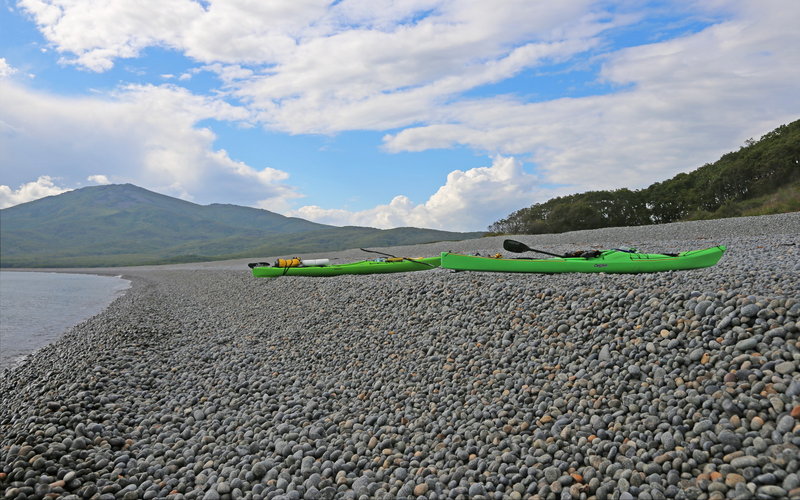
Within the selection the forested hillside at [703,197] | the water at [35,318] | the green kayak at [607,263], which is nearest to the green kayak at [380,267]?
the green kayak at [607,263]

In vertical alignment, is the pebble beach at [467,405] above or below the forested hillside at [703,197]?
below

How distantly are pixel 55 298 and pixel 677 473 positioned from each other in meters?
32.5

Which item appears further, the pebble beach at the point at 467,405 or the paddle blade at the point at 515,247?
the paddle blade at the point at 515,247

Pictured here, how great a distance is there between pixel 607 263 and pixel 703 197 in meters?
31.3

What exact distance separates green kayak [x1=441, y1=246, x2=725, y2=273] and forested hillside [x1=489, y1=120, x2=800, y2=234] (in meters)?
20.0

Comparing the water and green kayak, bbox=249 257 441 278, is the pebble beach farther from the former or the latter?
green kayak, bbox=249 257 441 278

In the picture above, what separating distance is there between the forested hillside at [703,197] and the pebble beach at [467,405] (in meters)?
24.6

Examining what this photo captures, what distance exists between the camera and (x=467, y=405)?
510 centimetres

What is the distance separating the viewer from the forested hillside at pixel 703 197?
2909cm

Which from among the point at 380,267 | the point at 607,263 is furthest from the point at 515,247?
the point at 380,267

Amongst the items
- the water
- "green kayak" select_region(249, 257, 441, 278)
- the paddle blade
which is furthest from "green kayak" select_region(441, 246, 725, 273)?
the water

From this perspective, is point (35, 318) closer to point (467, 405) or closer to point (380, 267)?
point (380, 267)

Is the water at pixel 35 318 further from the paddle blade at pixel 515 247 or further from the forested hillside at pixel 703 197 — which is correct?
the forested hillside at pixel 703 197

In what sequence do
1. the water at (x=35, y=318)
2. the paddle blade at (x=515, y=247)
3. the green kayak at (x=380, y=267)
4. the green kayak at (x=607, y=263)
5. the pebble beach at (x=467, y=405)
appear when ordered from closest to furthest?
1. the pebble beach at (x=467, y=405)
2. the green kayak at (x=607, y=263)
3. the paddle blade at (x=515, y=247)
4. the water at (x=35, y=318)
5. the green kayak at (x=380, y=267)
